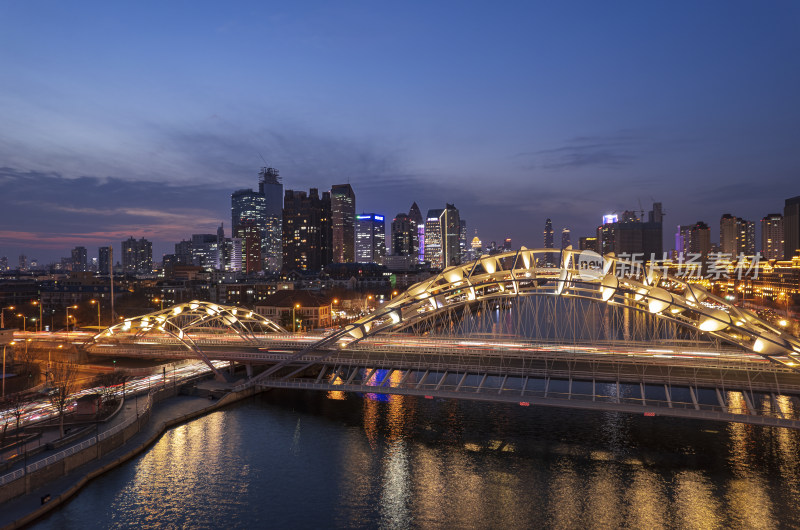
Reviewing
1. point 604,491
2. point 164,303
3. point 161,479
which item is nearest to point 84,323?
point 164,303

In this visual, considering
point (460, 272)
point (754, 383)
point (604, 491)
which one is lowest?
point (604, 491)

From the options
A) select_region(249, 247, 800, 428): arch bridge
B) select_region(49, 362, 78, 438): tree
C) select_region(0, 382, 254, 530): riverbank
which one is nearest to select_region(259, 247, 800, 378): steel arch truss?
select_region(249, 247, 800, 428): arch bridge

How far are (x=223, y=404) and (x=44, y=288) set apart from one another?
339 feet

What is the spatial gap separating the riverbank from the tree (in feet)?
10.6

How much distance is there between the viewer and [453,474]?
2823 cm

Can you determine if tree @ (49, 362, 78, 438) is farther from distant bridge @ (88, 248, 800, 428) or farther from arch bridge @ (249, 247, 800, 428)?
arch bridge @ (249, 247, 800, 428)

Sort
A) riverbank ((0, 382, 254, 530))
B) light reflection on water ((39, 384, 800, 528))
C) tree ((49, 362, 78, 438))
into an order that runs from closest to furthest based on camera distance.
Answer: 1. riverbank ((0, 382, 254, 530))
2. light reflection on water ((39, 384, 800, 528))
3. tree ((49, 362, 78, 438))

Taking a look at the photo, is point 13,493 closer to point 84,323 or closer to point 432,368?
point 432,368

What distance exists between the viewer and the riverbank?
22484 millimetres

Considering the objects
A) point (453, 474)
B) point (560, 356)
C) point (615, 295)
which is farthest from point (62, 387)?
point (615, 295)

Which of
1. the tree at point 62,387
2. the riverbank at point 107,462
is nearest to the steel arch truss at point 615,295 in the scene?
the riverbank at point 107,462

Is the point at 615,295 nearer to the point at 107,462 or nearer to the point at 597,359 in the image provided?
the point at 597,359

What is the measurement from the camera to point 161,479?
27578 millimetres

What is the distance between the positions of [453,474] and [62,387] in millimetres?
24744
